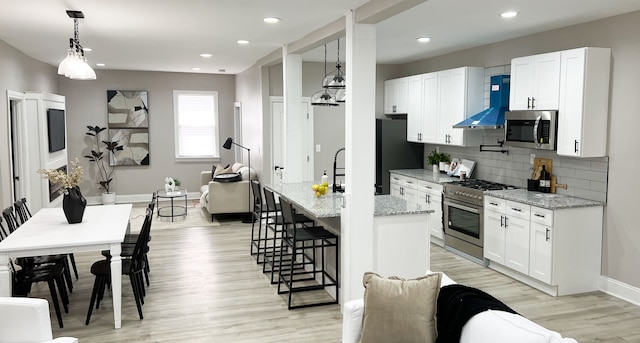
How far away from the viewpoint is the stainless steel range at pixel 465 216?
578 cm

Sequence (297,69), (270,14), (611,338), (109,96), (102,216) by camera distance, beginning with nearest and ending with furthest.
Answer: (611,338)
(270,14)
(102,216)
(297,69)
(109,96)

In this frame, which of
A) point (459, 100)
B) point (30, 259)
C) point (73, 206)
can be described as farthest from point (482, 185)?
point (30, 259)

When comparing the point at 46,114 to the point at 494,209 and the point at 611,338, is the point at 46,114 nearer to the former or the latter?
the point at 494,209

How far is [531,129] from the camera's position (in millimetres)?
5270

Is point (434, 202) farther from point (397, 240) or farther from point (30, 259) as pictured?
point (30, 259)

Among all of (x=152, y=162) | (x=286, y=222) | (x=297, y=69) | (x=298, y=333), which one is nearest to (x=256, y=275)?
(x=286, y=222)

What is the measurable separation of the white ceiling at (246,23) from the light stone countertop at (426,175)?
173 centimetres

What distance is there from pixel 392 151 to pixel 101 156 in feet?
19.3

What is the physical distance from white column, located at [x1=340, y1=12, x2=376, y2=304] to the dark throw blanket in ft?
5.38

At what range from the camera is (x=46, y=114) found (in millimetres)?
7422

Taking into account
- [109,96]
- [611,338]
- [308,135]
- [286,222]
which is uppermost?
[109,96]

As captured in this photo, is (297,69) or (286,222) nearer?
(286,222)

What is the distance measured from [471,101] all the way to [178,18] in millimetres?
3741

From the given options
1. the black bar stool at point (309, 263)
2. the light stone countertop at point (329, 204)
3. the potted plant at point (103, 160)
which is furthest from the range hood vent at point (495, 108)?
the potted plant at point (103, 160)
